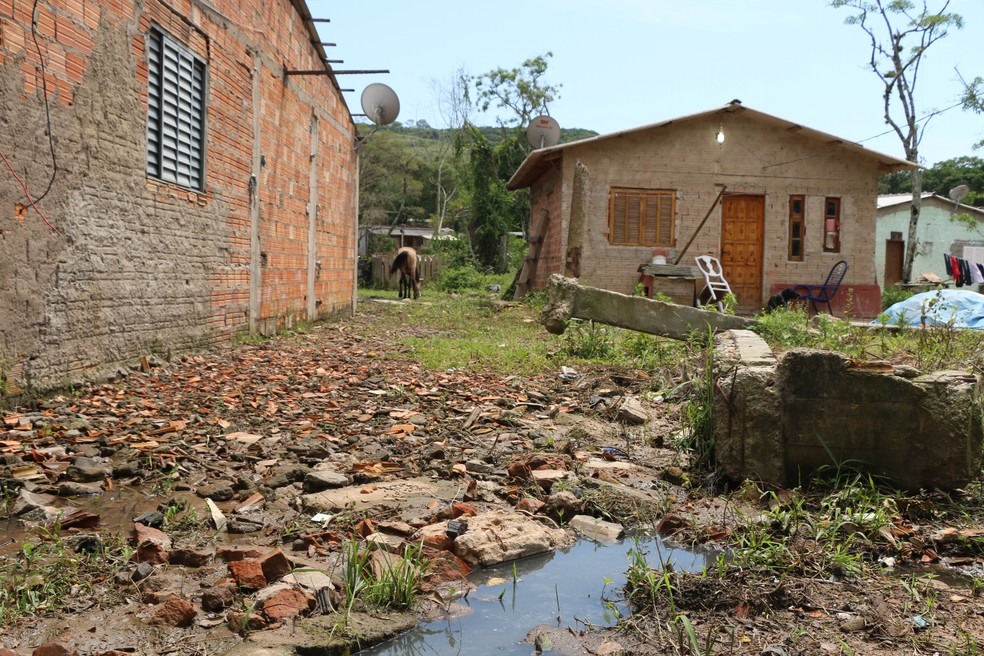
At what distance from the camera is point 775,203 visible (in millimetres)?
16891

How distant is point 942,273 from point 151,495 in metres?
34.7

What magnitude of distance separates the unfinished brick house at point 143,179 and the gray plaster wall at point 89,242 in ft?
0.05

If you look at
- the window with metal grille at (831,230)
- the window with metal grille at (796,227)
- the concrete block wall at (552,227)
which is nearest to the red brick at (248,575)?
the concrete block wall at (552,227)

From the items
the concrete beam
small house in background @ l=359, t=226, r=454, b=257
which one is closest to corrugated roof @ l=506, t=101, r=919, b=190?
the concrete beam

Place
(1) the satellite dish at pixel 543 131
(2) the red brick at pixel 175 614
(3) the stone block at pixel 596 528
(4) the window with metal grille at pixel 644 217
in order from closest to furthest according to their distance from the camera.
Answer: (2) the red brick at pixel 175 614 < (3) the stone block at pixel 596 528 < (4) the window with metal grille at pixel 644 217 < (1) the satellite dish at pixel 543 131

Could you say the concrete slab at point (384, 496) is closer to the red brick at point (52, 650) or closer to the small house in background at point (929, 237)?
the red brick at point (52, 650)

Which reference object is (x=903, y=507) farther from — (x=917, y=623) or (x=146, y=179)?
(x=146, y=179)

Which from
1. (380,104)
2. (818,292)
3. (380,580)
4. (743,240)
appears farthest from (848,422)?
(743,240)

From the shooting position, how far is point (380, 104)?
47.6 feet

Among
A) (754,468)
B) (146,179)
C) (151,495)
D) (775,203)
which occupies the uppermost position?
(775,203)

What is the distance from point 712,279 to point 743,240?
1.26m

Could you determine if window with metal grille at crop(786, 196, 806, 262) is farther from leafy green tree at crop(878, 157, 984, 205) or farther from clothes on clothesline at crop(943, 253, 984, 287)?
leafy green tree at crop(878, 157, 984, 205)

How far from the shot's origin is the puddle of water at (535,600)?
95.3 inches

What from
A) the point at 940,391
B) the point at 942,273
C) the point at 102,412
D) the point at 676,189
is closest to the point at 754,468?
the point at 940,391
